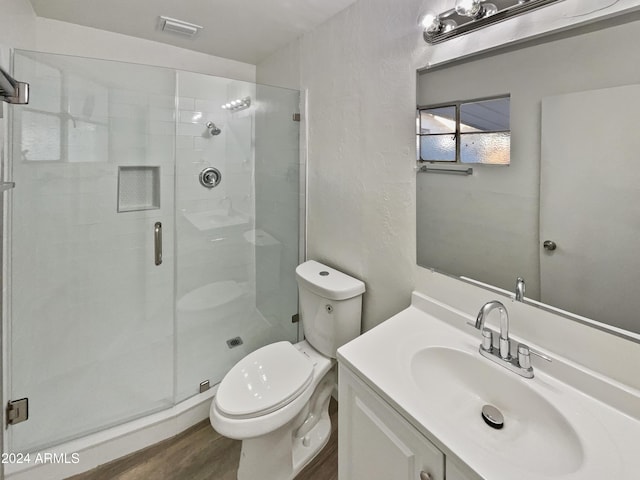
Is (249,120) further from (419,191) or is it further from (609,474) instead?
(609,474)

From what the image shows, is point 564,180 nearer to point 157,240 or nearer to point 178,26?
point 157,240

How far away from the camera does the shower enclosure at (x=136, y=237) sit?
1.48 m

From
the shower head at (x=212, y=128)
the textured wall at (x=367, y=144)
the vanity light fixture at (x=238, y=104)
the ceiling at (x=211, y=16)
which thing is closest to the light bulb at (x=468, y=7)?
the textured wall at (x=367, y=144)

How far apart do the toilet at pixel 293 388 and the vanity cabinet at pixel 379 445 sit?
0.37 metres

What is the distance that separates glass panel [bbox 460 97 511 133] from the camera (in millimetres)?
992

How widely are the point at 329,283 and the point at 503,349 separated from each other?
0.80m

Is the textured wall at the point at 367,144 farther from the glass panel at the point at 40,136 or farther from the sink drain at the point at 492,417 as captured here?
the glass panel at the point at 40,136

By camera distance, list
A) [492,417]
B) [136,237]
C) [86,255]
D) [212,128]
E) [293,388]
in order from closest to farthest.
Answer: [492,417]
[293,388]
[86,255]
[136,237]
[212,128]

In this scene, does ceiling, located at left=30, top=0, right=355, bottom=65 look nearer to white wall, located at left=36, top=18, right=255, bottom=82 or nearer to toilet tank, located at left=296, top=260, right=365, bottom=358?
white wall, located at left=36, top=18, right=255, bottom=82

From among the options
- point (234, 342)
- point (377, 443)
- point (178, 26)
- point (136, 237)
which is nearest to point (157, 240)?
point (136, 237)

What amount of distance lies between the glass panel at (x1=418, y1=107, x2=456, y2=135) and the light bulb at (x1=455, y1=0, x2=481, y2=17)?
0.96 feet

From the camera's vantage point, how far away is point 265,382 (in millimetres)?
1368

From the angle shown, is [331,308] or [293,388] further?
[331,308]

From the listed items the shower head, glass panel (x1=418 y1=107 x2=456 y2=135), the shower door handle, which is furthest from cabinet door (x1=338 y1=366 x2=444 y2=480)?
the shower head
